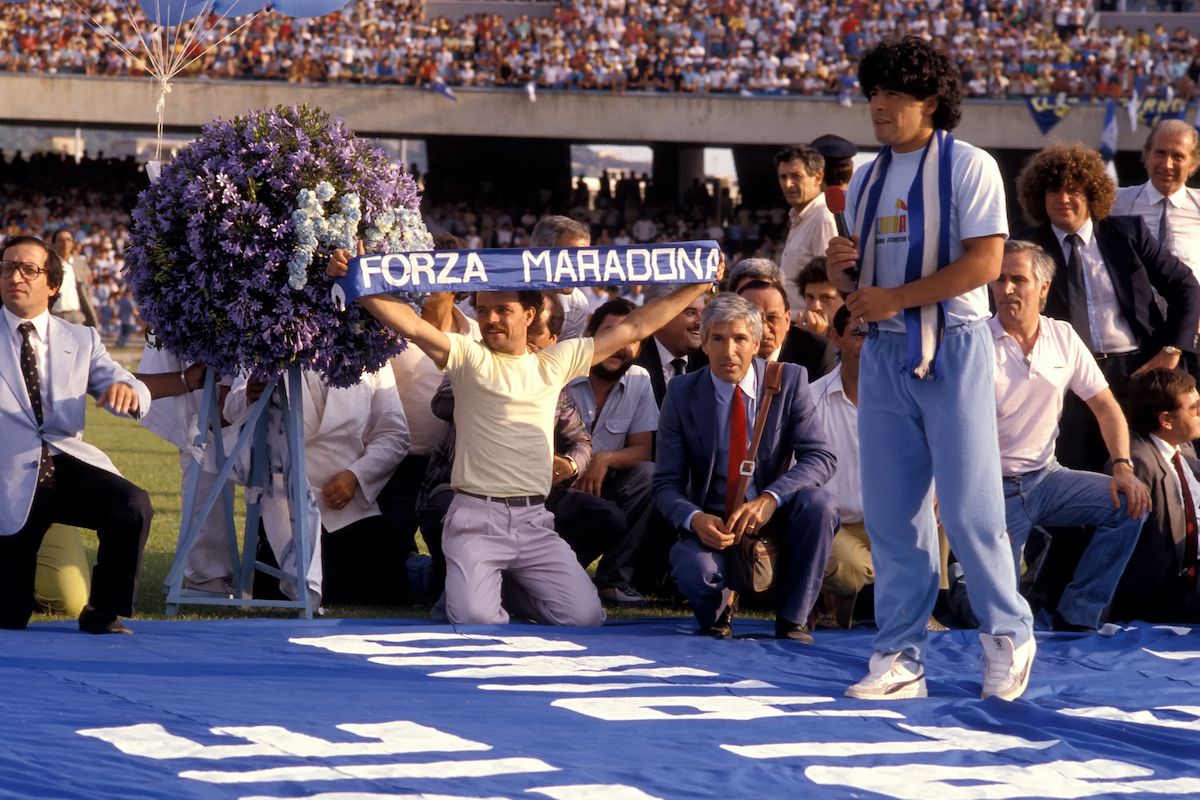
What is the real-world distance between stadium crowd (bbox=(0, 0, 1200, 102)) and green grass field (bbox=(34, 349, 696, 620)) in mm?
18217

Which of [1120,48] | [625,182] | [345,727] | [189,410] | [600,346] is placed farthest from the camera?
Result: [625,182]

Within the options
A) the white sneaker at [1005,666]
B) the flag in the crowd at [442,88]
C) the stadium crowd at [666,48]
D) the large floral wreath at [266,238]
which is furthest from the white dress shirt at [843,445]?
the flag in the crowd at [442,88]

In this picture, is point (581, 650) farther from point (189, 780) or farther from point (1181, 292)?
point (1181, 292)

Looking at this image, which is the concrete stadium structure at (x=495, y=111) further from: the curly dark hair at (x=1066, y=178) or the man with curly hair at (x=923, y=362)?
the man with curly hair at (x=923, y=362)

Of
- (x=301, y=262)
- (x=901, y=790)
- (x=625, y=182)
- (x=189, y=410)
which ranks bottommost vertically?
(x=901, y=790)

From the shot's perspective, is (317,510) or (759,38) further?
(759,38)

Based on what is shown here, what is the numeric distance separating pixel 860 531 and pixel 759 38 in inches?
1186

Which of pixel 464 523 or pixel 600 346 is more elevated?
pixel 600 346

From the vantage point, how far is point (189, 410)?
7176mm

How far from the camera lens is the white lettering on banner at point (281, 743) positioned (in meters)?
4.05

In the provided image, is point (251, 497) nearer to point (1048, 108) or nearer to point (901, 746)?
point (901, 746)

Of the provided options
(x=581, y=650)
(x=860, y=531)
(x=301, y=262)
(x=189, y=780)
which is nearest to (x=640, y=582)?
(x=860, y=531)

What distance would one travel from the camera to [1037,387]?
6445 millimetres

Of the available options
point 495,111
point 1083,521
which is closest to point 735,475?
point 1083,521
